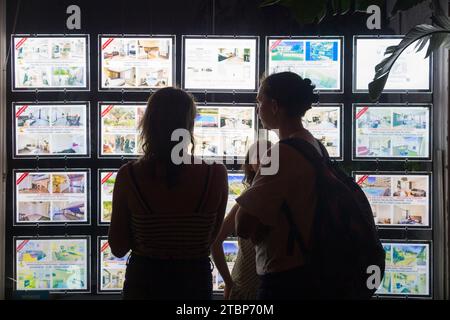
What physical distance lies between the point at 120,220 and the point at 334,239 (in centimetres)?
79

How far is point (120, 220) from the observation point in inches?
74.0

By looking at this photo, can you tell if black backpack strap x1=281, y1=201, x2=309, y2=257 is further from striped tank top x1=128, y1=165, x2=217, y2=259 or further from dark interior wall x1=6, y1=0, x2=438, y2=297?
dark interior wall x1=6, y1=0, x2=438, y2=297

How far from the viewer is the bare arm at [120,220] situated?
1855mm

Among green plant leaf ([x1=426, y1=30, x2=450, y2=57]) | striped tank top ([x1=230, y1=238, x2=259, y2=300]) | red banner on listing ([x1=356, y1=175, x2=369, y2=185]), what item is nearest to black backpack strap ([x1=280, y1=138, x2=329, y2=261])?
striped tank top ([x1=230, y1=238, x2=259, y2=300])

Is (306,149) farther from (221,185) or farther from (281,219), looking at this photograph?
(221,185)

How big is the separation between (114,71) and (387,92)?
1.68 m

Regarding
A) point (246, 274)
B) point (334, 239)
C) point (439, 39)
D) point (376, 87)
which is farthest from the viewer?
point (439, 39)

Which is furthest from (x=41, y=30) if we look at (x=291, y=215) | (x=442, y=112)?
(x=442, y=112)

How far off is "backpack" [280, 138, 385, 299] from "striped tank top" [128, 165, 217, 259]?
35 cm

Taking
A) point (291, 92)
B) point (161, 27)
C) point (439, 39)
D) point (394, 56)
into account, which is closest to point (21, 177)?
point (161, 27)

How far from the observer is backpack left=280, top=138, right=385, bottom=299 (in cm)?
172

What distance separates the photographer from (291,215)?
173cm

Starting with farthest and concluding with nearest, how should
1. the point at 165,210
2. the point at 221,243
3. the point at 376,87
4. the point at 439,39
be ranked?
the point at 439,39 < the point at 376,87 < the point at 221,243 < the point at 165,210
